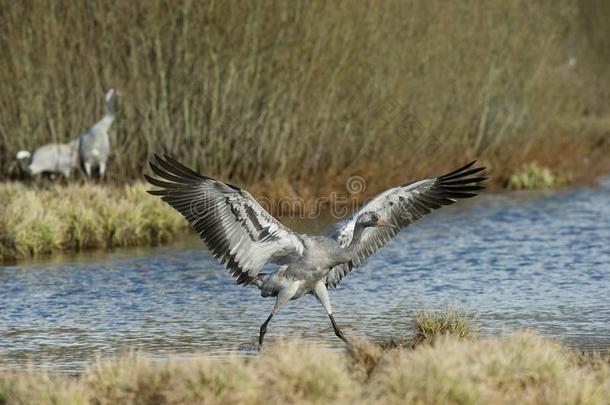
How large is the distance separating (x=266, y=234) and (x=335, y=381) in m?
2.65

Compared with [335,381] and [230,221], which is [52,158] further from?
[335,381]

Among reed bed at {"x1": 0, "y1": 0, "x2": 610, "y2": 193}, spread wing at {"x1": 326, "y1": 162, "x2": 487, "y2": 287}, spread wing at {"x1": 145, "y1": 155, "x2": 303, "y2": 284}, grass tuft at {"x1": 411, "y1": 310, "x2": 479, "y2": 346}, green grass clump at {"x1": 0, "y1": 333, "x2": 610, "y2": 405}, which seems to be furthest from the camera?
reed bed at {"x1": 0, "y1": 0, "x2": 610, "y2": 193}

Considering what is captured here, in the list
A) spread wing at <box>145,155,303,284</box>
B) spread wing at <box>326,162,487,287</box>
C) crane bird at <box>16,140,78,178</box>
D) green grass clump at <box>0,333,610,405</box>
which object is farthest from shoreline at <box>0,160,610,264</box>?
green grass clump at <box>0,333,610,405</box>

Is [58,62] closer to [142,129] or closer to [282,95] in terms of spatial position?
[142,129]

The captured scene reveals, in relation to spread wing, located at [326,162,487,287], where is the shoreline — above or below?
below

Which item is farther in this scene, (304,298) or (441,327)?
(304,298)

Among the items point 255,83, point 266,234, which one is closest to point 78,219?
point 255,83

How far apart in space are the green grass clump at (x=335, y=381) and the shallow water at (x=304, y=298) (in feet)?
5.23

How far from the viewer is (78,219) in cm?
1456

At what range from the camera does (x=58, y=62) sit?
1712cm

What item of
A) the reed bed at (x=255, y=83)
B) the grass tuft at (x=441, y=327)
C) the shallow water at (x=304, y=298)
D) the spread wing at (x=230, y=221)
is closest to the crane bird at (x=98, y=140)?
the reed bed at (x=255, y=83)

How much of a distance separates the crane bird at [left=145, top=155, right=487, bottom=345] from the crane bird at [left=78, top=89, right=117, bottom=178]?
7.43 metres

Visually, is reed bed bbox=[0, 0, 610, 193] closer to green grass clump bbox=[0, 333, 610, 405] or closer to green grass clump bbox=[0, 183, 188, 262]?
green grass clump bbox=[0, 183, 188, 262]

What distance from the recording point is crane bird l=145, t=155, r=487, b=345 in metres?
8.69
